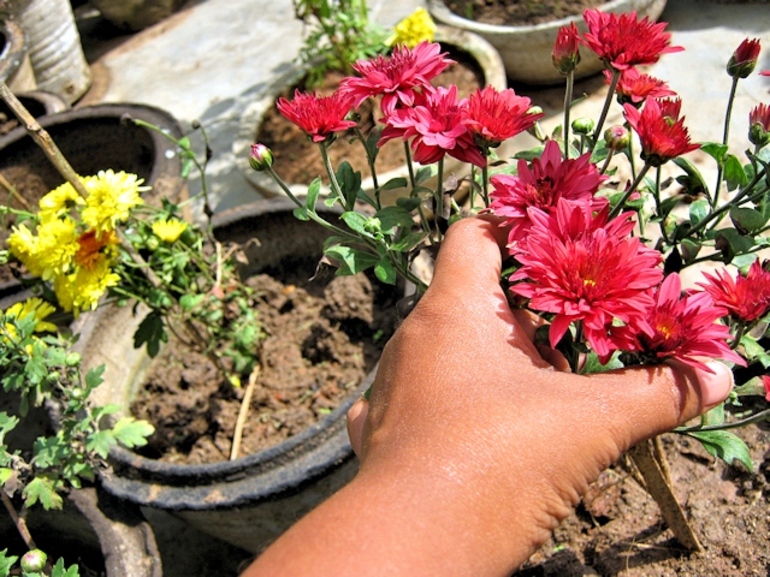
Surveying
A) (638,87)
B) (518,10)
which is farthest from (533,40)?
(638,87)

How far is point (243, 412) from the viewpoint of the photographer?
189cm

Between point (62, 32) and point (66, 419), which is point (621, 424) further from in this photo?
point (62, 32)

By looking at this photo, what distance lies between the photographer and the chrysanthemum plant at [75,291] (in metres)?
1.46

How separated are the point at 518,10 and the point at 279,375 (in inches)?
94.2

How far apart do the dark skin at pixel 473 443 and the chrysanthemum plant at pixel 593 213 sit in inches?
2.3

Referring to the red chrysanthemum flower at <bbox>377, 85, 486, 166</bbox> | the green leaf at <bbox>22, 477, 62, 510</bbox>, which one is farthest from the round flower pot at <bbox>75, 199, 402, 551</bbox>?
the red chrysanthemum flower at <bbox>377, 85, 486, 166</bbox>

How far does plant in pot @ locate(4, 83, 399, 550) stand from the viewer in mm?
1497

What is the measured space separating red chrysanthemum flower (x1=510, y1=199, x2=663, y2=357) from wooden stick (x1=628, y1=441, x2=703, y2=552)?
1.68 ft

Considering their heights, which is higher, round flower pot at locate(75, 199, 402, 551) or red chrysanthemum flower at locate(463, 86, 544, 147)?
red chrysanthemum flower at locate(463, 86, 544, 147)

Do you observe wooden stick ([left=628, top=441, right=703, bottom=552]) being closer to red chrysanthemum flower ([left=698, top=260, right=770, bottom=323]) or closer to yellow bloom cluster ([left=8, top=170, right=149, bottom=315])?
red chrysanthemum flower ([left=698, top=260, right=770, bottom=323])

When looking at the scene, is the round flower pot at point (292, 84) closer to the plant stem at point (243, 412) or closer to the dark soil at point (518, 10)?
the dark soil at point (518, 10)

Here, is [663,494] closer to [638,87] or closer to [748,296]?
[748,296]

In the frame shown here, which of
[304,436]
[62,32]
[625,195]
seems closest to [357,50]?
[304,436]

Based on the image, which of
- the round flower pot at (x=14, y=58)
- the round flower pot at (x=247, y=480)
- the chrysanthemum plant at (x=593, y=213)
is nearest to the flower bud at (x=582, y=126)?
the chrysanthemum plant at (x=593, y=213)
